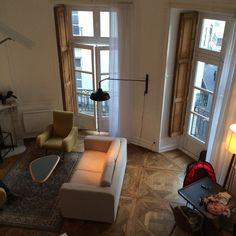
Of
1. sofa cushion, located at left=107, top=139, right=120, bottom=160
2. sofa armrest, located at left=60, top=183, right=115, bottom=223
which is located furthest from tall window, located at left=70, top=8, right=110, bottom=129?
sofa armrest, located at left=60, top=183, right=115, bottom=223

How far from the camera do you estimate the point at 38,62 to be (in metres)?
6.01

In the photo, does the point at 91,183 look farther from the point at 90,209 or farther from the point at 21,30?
the point at 21,30

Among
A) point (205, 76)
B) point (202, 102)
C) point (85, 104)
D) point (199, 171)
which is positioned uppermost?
point (205, 76)

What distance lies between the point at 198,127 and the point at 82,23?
3263 mm

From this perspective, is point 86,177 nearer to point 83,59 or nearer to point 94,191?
point 94,191

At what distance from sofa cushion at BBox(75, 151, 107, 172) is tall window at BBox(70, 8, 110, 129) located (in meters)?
1.60

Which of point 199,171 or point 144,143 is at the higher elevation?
point 199,171

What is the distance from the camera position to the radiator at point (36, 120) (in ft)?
20.8

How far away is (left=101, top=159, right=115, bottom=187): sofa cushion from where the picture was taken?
4.14 meters

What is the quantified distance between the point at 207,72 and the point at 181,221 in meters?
2.88

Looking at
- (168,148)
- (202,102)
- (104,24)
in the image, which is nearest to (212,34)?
(202,102)

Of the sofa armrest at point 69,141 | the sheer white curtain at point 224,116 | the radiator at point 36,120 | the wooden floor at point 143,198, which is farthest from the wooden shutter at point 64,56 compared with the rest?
the sheer white curtain at point 224,116

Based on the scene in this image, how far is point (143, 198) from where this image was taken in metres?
4.93

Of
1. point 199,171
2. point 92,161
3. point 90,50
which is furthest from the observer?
point 90,50
